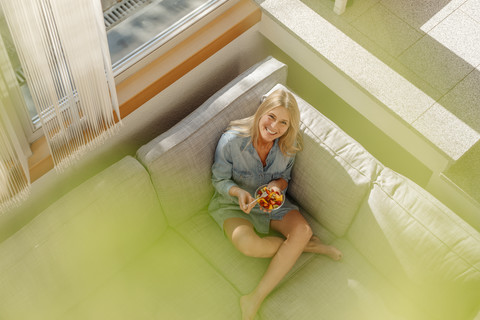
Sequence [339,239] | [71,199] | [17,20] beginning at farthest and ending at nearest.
A: [339,239] < [71,199] < [17,20]

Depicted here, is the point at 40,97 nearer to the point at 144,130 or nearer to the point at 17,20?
the point at 17,20

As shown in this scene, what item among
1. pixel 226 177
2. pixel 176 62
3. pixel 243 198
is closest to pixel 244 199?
pixel 243 198

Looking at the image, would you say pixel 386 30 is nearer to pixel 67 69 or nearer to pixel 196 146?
pixel 196 146

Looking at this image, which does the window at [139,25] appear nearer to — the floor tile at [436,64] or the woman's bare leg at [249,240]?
the woman's bare leg at [249,240]

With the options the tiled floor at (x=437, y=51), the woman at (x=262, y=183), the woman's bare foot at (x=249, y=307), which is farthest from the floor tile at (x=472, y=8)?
the woman's bare foot at (x=249, y=307)

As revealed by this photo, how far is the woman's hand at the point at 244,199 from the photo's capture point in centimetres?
200

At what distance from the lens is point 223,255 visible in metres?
2.13

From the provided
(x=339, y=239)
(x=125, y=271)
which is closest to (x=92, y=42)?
(x=125, y=271)

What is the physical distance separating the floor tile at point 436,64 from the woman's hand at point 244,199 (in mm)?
914

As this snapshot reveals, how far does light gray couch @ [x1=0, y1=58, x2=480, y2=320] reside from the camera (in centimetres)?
186

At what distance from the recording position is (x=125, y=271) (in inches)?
83.2

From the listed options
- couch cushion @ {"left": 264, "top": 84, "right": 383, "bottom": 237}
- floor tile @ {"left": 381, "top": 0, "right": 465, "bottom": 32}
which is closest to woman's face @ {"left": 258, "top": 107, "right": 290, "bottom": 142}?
couch cushion @ {"left": 264, "top": 84, "right": 383, "bottom": 237}

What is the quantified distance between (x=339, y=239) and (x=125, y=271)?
0.90 metres

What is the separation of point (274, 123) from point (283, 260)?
0.54m
